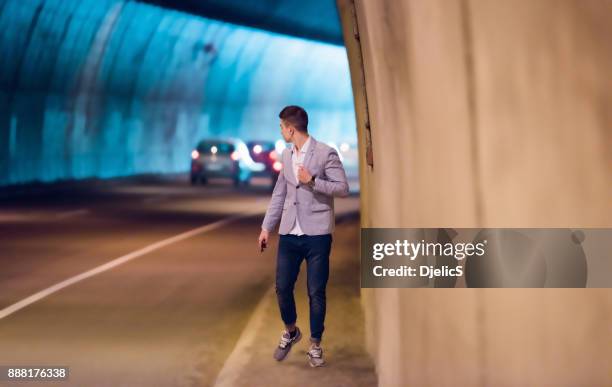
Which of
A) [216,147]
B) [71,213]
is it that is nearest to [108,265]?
[71,213]

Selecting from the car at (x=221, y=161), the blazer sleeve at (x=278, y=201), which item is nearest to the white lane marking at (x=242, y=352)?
the blazer sleeve at (x=278, y=201)

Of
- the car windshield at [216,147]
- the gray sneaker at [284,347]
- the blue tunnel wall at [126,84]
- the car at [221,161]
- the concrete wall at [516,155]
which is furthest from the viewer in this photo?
the car windshield at [216,147]

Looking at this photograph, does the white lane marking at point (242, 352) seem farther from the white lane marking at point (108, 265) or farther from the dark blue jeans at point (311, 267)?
the white lane marking at point (108, 265)

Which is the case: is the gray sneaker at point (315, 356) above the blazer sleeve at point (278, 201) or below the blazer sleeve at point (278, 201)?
below

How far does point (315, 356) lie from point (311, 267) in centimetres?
60

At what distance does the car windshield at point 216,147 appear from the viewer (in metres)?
43.6

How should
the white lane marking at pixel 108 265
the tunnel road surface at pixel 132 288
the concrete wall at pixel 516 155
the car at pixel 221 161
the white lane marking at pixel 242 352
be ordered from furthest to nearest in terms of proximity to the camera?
the car at pixel 221 161 < the white lane marking at pixel 108 265 < the tunnel road surface at pixel 132 288 < the white lane marking at pixel 242 352 < the concrete wall at pixel 516 155

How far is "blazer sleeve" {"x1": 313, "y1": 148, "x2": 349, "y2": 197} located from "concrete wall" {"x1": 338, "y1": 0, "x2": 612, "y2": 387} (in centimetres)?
226

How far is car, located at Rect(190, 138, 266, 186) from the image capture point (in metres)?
Result: 43.1

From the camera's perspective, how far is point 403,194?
24.5ft

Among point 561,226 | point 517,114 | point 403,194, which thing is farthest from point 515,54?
point 403,194

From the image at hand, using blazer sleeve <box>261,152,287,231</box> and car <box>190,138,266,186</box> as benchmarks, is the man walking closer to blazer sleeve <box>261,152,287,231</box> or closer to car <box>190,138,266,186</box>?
blazer sleeve <box>261,152,287,231</box>

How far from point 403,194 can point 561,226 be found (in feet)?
4.39

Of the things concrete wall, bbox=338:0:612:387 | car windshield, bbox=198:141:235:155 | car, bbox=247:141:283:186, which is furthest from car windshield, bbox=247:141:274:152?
concrete wall, bbox=338:0:612:387
